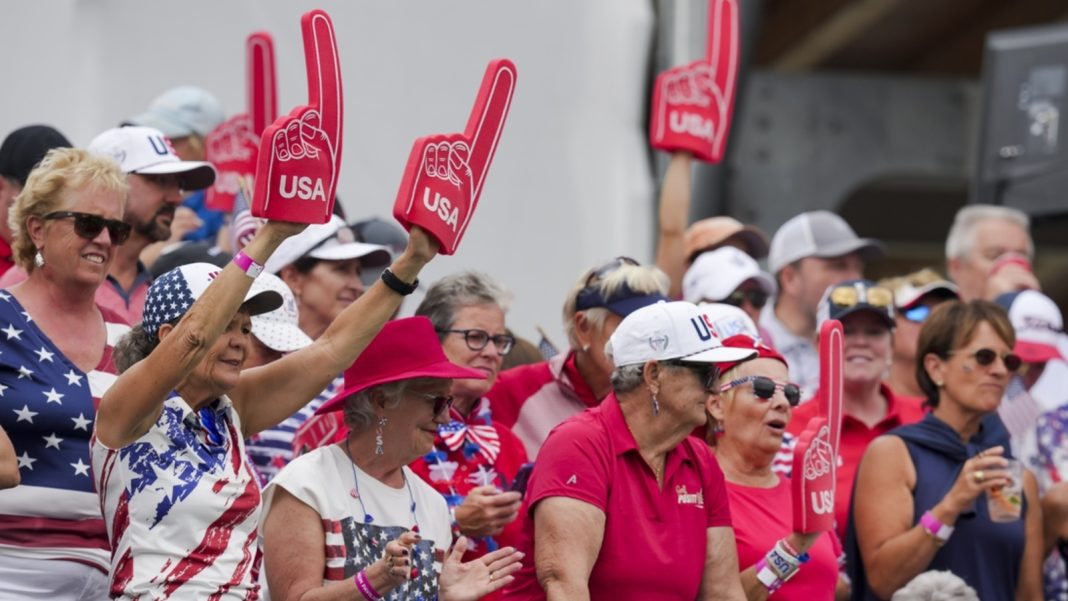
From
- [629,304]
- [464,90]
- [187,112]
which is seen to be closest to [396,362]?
[629,304]

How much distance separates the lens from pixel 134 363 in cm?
400

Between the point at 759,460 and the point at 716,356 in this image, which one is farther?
the point at 759,460

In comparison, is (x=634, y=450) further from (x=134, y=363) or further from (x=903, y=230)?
(x=903, y=230)

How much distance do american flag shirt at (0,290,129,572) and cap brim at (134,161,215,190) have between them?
1207 mm

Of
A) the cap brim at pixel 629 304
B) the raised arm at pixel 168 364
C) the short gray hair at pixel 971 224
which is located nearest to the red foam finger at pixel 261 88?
the cap brim at pixel 629 304

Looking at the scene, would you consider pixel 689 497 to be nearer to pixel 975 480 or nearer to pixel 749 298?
pixel 975 480

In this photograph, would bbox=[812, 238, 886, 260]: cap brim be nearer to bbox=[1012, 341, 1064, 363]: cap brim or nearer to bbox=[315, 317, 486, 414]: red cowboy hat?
bbox=[1012, 341, 1064, 363]: cap brim

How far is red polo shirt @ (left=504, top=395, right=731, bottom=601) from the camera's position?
14.6 ft

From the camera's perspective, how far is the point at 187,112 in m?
6.50

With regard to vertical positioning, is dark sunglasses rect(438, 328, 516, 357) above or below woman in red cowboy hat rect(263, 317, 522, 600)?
above

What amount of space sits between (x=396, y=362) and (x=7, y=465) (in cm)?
104

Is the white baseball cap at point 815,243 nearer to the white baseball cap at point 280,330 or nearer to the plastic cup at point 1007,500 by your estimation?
the plastic cup at point 1007,500

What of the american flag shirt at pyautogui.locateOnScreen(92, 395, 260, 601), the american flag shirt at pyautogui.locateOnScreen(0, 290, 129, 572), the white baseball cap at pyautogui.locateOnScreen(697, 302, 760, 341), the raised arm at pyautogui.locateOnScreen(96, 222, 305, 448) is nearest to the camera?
the raised arm at pyautogui.locateOnScreen(96, 222, 305, 448)

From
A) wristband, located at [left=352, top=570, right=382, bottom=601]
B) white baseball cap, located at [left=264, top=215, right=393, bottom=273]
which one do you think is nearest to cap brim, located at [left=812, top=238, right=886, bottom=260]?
white baseball cap, located at [left=264, top=215, right=393, bottom=273]
